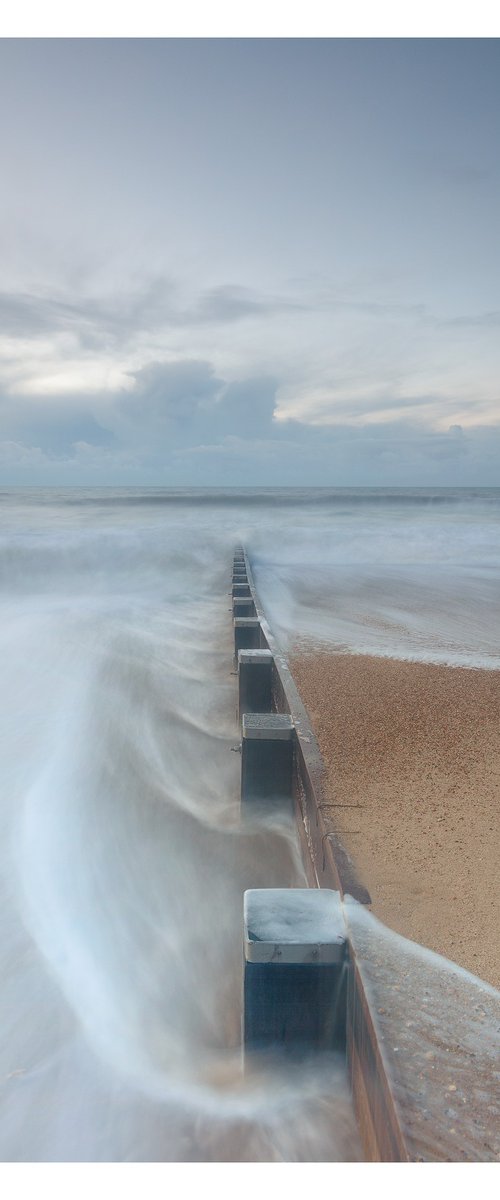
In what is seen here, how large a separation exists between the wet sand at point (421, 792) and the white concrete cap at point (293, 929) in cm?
65

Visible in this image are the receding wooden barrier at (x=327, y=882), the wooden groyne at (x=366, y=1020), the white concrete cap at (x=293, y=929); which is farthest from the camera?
the white concrete cap at (x=293, y=929)

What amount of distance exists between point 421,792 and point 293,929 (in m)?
2.02

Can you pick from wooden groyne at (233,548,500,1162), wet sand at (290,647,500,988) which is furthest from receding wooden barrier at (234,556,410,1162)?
wet sand at (290,647,500,988)

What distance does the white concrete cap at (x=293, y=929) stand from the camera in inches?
83.1

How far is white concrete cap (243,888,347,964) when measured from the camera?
2.11 meters

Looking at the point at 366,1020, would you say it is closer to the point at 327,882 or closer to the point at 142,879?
the point at 327,882

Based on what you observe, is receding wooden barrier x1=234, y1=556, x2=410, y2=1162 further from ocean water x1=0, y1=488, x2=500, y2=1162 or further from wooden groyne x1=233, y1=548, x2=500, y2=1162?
ocean water x1=0, y1=488, x2=500, y2=1162

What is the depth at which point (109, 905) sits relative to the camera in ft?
12.5

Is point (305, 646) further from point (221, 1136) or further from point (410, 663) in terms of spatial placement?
point (221, 1136)

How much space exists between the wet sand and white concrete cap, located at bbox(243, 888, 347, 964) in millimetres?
647

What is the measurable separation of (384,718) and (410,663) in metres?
1.96

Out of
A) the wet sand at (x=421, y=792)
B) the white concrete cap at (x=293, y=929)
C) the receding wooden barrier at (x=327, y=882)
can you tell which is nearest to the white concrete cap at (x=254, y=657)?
the receding wooden barrier at (x=327, y=882)

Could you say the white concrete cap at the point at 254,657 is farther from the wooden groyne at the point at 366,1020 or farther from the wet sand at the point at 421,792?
the wooden groyne at the point at 366,1020
